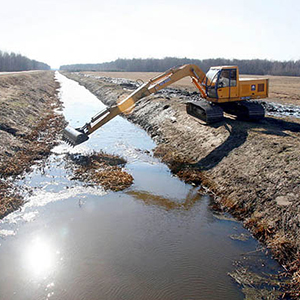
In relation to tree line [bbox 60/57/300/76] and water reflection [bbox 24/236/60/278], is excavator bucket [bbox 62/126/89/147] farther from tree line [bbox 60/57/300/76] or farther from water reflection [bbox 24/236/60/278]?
tree line [bbox 60/57/300/76]

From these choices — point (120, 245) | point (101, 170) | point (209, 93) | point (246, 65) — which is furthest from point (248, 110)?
point (246, 65)

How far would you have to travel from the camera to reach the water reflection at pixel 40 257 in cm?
655

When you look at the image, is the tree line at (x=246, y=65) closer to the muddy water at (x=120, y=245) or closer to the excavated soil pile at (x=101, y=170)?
the excavated soil pile at (x=101, y=170)

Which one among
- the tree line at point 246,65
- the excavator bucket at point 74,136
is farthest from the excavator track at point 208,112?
the tree line at point 246,65

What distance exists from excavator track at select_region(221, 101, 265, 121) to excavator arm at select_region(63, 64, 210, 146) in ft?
7.85

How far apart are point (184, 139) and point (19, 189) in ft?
28.7

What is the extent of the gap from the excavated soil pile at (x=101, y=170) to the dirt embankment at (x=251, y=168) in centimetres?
237

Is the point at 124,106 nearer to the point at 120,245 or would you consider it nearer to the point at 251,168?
the point at 251,168

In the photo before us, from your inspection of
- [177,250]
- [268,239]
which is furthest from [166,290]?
[268,239]

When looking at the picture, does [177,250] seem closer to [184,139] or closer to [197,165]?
[197,165]

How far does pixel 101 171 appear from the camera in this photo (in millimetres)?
12141

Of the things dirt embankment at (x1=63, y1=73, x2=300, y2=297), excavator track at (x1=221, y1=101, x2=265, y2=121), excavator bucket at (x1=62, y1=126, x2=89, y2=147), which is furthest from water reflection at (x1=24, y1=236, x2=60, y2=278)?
excavator track at (x1=221, y1=101, x2=265, y2=121)

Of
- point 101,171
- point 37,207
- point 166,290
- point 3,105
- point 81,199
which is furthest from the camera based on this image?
point 3,105

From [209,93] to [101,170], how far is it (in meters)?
7.13
